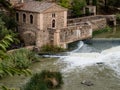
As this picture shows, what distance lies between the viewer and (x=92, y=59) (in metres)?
23.8

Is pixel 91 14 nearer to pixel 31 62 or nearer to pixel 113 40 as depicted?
pixel 113 40

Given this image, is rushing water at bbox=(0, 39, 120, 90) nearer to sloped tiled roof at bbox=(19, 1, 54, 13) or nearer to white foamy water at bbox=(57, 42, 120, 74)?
white foamy water at bbox=(57, 42, 120, 74)

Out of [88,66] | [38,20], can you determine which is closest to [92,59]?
[88,66]

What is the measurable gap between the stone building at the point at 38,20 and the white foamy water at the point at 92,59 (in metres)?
2.63

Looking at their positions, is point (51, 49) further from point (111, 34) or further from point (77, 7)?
point (77, 7)

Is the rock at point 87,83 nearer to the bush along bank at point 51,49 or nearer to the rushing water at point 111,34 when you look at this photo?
the bush along bank at point 51,49

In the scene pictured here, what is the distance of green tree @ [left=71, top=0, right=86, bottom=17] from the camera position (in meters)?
34.5

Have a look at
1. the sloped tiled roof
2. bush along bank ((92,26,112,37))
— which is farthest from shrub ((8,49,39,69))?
bush along bank ((92,26,112,37))

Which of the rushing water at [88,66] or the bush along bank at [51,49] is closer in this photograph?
the rushing water at [88,66]

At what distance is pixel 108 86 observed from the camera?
1808 cm

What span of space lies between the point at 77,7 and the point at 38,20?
29.4 feet

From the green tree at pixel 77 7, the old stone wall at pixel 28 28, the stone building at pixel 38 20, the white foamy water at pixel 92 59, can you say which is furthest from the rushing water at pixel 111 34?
the old stone wall at pixel 28 28

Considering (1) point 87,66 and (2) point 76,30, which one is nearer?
(1) point 87,66

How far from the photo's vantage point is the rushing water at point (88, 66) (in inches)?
731
